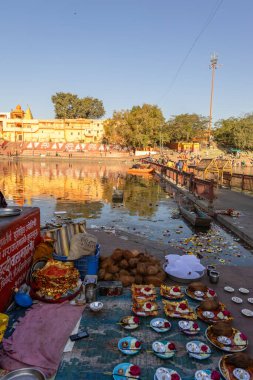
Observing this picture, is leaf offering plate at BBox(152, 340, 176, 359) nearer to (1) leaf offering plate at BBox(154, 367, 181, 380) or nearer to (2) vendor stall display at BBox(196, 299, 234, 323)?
(1) leaf offering plate at BBox(154, 367, 181, 380)

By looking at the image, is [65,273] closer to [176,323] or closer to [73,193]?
[176,323]

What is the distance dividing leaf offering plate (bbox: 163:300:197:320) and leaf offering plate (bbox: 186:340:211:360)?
0.66 metres

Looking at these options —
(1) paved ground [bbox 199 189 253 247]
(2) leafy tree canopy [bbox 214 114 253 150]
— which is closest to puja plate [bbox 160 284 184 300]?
(1) paved ground [bbox 199 189 253 247]

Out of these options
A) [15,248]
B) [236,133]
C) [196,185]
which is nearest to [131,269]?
[15,248]

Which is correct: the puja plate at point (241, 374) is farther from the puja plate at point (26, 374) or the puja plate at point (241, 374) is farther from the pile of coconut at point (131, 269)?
the pile of coconut at point (131, 269)

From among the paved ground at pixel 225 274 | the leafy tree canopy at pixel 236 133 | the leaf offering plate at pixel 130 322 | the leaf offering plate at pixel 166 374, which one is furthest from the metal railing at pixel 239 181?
the leafy tree canopy at pixel 236 133

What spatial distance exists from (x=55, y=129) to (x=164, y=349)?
8574 cm

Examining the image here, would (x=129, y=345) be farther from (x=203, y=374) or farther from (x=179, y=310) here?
(x=179, y=310)

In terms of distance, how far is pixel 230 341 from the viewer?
379cm

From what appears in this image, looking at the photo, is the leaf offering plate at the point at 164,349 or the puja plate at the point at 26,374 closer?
the puja plate at the point at 26,374

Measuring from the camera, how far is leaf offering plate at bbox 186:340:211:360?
3.51 m

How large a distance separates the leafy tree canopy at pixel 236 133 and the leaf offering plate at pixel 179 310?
74.0 m

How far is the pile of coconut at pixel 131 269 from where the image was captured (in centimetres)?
559

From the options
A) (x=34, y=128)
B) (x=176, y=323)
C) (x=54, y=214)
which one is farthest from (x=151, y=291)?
(x=34, y=128)
